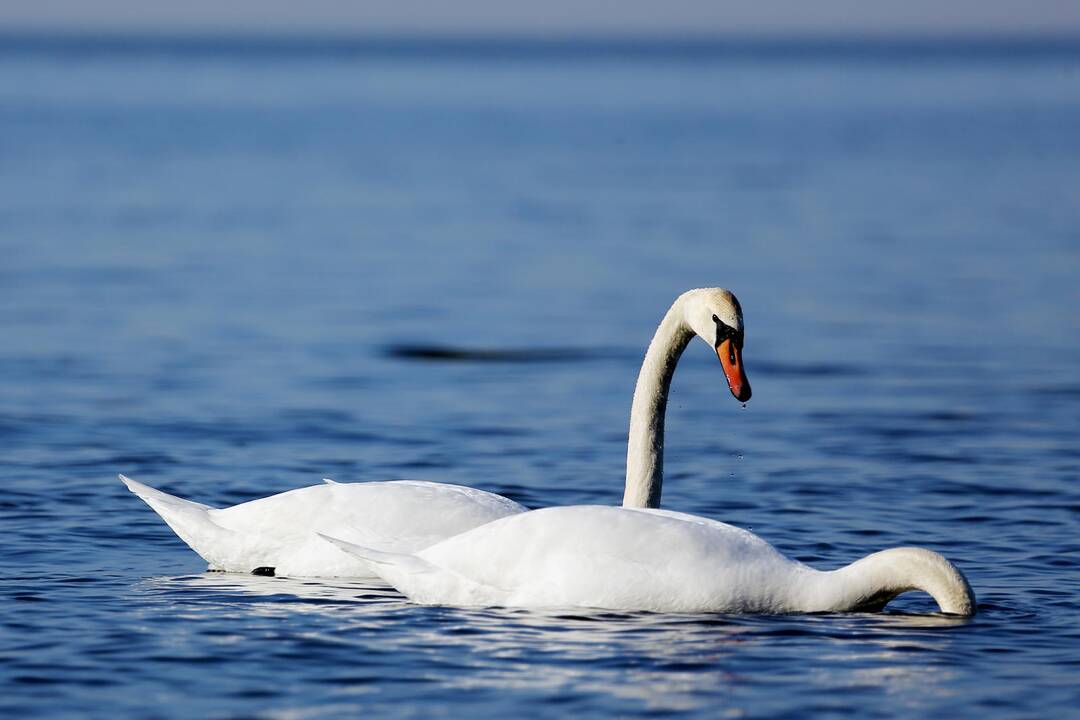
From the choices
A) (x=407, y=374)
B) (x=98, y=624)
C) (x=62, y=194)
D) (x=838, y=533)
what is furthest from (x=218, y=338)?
(x=62, y=194)

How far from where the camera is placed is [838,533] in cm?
1172

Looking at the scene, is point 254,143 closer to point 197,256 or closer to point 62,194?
point 62,194

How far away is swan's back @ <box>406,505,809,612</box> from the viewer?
8.96 metres

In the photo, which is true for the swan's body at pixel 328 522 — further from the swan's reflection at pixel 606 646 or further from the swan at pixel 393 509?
the swan's reflection at pixel 606 646

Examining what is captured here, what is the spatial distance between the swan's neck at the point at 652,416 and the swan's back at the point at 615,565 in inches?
37.0

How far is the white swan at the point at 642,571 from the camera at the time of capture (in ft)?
29.4

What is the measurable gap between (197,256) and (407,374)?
10.7m

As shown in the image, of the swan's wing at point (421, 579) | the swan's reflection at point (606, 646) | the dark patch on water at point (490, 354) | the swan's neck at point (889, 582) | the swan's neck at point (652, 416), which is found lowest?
the swan's reflection at point (606, 646)

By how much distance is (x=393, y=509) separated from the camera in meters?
9.99

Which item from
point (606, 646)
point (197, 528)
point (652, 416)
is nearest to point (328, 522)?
point (197, 528)

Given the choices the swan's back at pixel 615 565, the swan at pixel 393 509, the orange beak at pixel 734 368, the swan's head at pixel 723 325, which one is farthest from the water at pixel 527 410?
the swan's head at pixel 723 325

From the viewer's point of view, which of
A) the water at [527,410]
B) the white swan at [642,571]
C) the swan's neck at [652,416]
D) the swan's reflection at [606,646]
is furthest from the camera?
the swan's neck at [652,416]

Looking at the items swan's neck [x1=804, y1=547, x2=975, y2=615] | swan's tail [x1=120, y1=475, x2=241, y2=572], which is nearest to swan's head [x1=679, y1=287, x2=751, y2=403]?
swan's neck [x1=804, y1=547, x2=975, y2=615]

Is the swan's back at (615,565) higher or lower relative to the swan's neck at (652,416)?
lower
